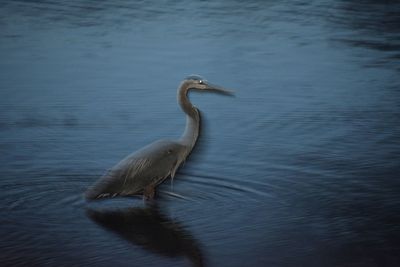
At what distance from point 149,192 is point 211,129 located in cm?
206

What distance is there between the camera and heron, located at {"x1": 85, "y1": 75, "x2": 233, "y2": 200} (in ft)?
28.6

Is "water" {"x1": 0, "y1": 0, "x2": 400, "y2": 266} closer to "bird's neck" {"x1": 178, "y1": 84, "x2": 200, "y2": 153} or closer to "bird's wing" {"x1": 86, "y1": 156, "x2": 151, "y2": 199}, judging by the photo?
"bird's wing" {"x1": 86, "y1": 156, "x2": 151, "y2": 199}

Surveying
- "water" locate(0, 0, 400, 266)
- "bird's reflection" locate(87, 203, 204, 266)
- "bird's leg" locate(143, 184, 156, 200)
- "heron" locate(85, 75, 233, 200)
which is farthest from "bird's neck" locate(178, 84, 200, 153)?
"bird's reflection" locate(87, 203, 204, 266)

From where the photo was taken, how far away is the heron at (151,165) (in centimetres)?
873

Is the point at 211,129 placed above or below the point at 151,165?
below

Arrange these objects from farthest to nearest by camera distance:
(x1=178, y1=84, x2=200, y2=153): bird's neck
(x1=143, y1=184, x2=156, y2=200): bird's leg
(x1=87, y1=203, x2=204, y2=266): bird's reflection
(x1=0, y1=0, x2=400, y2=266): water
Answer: (x1=178, y1=84, x2=200, y2=153): bird's neck, (x1=143, y1=184, x2=156, y2=200): bird's leg, (x1=0, y1=0, x2=400, y2=266): water, (x1=87, y1=203, x2=204, y2=266): bird's reflection

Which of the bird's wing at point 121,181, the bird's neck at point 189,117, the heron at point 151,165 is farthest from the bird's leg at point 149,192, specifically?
the bird's neck at point 189,117

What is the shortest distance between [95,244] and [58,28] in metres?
7.40

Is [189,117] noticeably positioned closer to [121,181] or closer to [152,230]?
[121,181]

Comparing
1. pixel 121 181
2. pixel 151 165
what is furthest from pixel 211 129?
pixel 121 181

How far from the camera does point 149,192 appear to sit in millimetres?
9086

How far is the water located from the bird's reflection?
0.06 feet

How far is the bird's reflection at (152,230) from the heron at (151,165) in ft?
0.55

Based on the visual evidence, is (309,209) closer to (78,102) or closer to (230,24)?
(78,102)
